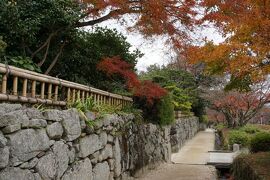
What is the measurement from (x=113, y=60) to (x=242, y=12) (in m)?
3.82

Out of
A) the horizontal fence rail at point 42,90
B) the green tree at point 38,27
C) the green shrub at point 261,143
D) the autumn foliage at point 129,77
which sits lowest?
the green shrub at point 261,143

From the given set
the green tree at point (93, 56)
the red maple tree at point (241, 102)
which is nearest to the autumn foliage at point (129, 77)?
the green tree at point (93, 56)

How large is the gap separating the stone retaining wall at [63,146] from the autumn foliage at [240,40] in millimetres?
2696

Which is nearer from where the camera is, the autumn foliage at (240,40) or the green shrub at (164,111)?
the autumn foliage at (240,40)

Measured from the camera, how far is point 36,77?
5.70m

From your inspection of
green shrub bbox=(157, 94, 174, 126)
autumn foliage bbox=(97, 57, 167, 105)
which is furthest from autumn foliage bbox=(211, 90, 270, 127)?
autumn foliage bbox=(97, 57, 167, 105)

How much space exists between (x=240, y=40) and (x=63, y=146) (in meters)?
5.16

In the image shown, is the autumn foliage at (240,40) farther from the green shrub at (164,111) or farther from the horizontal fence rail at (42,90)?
the green shrub at (164,111)

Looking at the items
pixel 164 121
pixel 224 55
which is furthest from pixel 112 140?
pixel 164 121

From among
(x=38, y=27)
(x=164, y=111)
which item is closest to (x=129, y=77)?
(x=38, y=27)

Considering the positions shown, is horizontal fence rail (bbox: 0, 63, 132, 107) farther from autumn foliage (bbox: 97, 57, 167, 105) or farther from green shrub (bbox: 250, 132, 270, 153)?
green shrub (bbox: 250, 132, 270, 153)

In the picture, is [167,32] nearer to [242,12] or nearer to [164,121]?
[242,12]

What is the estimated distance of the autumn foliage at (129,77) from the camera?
1119cm

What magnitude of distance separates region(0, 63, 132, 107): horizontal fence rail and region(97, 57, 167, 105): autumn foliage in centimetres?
122
